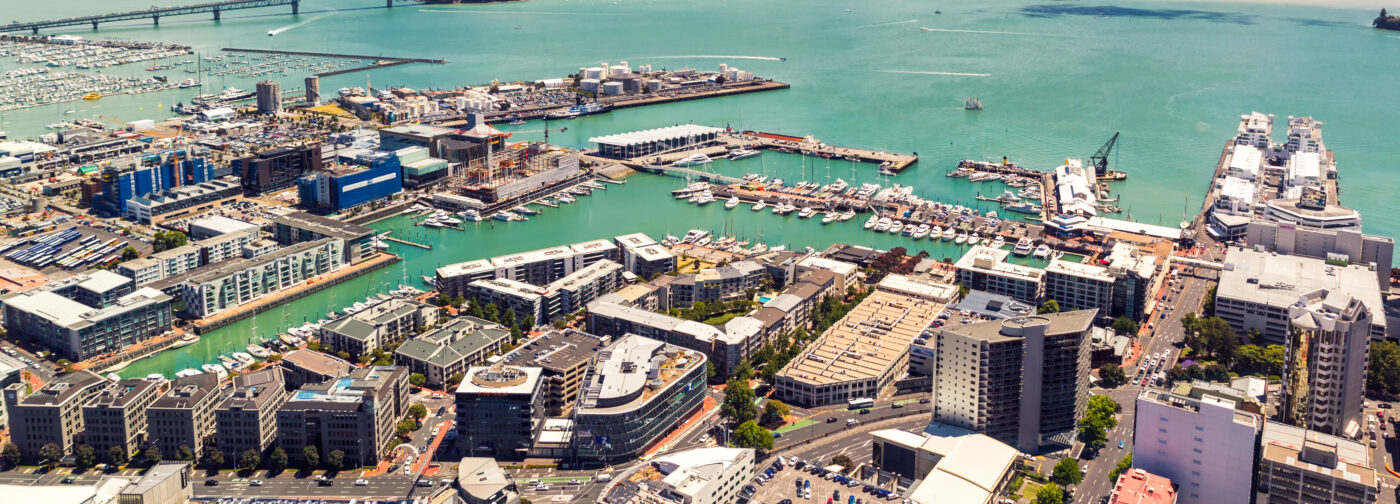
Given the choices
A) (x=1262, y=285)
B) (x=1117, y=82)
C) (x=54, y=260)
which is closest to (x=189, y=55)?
(x=54, y=260)

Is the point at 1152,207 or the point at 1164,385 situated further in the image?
the point at 1152,207

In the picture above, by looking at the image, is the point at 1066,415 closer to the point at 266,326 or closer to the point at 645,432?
the point at 645,432

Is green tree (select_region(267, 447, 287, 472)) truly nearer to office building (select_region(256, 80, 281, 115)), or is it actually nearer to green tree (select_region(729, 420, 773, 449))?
green tree (select_region(729, 420, 773, 449))

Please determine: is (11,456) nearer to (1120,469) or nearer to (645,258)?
(645,258)

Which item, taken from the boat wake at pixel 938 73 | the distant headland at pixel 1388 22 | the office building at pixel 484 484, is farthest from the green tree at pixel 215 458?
the distant headland at pixel 1388 22

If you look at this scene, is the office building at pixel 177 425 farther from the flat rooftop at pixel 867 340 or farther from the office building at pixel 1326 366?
the office building at pixel 1326 366

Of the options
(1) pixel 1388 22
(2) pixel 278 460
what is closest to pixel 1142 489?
(2) pixel 278 460
